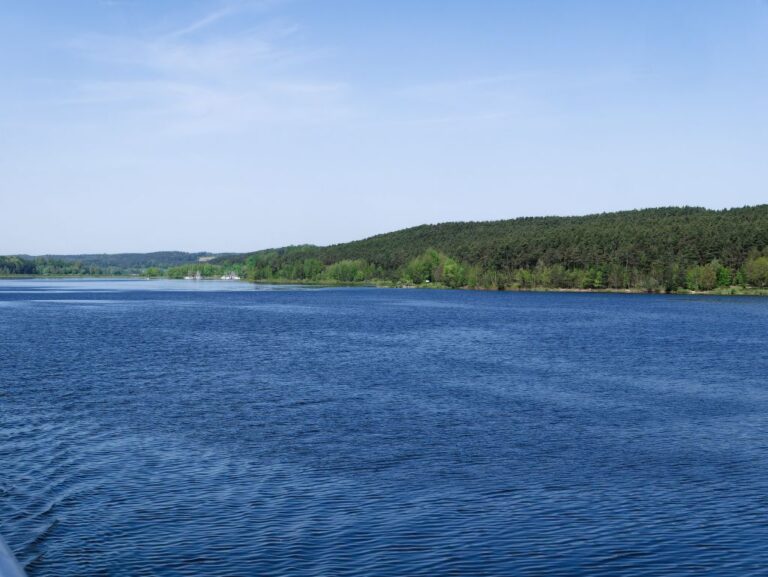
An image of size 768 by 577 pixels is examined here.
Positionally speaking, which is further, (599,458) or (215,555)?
(599,458)

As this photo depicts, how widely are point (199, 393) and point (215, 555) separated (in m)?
31.0

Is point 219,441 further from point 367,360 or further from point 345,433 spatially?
point 367,360

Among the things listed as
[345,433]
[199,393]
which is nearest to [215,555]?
[345,433]

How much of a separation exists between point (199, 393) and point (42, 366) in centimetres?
2193

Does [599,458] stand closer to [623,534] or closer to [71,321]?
A: [623,534]

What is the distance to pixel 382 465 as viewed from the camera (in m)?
34.5

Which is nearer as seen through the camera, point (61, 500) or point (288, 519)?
point (288, 519)

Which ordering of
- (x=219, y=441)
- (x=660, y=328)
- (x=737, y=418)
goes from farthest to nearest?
(x=660, y=328)
(x=737, y=418)
(x=219, y=441)

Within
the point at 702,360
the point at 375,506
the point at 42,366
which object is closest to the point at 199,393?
the point at 42,366

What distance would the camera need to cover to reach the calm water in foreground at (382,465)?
2451cm

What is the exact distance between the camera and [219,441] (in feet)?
128

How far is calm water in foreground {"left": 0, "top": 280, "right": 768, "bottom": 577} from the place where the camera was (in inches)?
965

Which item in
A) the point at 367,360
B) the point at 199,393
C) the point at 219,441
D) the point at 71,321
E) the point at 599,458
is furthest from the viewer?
the point at 71,321

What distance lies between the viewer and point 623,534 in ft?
85.8
